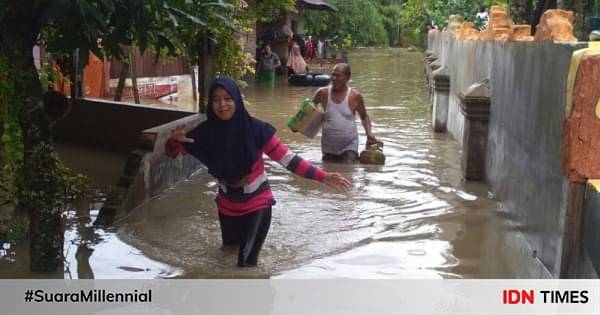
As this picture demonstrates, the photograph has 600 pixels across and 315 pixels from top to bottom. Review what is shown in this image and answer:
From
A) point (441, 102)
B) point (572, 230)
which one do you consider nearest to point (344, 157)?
point (441, 102)

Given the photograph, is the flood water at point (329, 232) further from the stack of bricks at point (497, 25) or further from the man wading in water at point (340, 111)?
the stack of bricks at point (497, 25)

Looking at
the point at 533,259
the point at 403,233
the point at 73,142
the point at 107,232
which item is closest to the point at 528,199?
the point at 533,259

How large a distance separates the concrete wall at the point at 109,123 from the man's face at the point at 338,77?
6.17ft

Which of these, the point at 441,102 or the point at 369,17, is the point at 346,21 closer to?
the point at 369,17

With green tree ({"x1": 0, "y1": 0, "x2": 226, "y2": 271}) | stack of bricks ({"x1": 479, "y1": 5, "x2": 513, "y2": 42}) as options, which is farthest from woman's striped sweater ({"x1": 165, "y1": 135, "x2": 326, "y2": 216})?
stack of bricks ({"x1": 479, "y1": 5, "x2": 513, "y2": 42})

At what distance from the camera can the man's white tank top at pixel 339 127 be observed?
28.0 feet

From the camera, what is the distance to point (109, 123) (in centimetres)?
970

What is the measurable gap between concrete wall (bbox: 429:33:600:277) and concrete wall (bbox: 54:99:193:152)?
382 centimetres

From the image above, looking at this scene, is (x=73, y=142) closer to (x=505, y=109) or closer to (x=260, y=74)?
(x=505, y=109)

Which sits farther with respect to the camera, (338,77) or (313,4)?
(313,4)

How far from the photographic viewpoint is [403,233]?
6.18 m

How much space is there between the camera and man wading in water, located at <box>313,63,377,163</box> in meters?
8.48

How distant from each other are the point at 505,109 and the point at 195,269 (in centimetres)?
346

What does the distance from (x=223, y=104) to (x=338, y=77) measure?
377 centimetres
